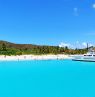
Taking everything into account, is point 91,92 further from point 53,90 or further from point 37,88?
point 37,88

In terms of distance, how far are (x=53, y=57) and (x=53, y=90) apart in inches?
1901

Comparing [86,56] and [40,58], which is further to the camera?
[40,58]

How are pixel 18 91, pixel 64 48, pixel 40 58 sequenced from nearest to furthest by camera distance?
pixel 18 91 → pixel 40 58 → pixel 64 48

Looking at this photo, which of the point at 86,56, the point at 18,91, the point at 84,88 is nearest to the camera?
the point at 18,91

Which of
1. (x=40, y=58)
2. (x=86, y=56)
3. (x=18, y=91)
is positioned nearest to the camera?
(x=18, y=91)

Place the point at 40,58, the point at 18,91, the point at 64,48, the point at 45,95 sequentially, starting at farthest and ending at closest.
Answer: the point at 64,48
the point at 40,58
the point at 18,91
the point at 45,95

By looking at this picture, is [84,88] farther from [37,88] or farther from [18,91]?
[18,91]

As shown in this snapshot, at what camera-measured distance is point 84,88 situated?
17422mm

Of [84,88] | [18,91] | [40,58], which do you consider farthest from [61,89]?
[40,58]

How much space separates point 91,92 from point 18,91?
467cm

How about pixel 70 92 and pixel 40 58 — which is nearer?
pixel 70 92

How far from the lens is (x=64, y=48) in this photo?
88.9m

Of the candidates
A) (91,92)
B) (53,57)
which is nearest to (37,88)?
(91,92)

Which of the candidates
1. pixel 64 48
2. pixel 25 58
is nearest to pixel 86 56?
pixel 25 58
